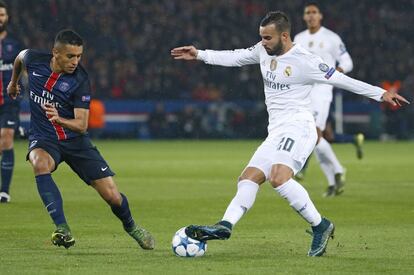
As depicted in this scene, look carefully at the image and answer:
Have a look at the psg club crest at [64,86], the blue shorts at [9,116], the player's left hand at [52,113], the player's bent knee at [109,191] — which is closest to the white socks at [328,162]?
the blue shorts at [9,116]

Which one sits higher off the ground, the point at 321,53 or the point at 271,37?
the point at 271,37

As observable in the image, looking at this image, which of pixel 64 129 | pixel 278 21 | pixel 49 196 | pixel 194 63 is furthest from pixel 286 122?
pixel 194 63

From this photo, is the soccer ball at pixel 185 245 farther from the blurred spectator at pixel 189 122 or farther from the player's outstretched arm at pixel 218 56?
the blurred spectator at pixel 189 122

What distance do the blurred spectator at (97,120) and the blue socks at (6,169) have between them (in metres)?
16.1

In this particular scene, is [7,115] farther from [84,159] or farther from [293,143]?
[293,143]

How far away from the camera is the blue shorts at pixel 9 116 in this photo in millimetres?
12906

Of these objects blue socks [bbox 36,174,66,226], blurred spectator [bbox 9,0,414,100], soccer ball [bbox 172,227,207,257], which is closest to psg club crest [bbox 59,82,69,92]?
blue socks [bbox 36,174,66,226]

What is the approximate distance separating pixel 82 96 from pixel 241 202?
1545 mm

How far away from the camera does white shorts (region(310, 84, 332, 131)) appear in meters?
14.6

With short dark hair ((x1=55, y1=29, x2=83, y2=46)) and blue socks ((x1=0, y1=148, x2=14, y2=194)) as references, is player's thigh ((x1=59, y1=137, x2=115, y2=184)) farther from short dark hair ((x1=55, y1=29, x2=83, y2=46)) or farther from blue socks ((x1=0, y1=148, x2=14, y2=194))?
blue socks ((x1=0, y1=148, x2=14, y2=194))

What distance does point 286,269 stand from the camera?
768 centimetres

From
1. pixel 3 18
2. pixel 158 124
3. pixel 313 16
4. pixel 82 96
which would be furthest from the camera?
pixel 158 124

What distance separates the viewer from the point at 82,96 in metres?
8.64

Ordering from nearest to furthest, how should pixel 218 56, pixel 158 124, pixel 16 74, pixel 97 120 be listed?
pixel 218 56 < pixel 16 74 < pixel 97 120 < pixel 158 124
